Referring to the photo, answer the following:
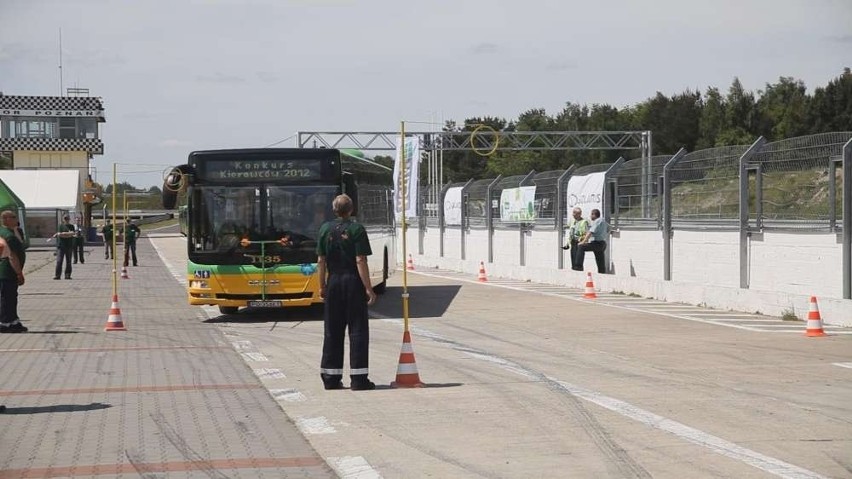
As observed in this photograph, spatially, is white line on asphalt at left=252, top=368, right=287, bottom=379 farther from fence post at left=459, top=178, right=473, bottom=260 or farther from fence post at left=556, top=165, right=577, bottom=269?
fence post at left=459, top=178, right=473, bottom=260

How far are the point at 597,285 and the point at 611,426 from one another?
1904cm

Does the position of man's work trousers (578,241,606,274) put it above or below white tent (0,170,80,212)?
below

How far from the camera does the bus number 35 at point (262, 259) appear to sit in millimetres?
20281

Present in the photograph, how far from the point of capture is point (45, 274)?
136 feet

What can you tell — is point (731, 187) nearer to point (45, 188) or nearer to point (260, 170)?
point (260, 170)

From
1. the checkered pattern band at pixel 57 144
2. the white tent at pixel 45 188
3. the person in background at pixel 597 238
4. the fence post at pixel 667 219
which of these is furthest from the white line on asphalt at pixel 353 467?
the checkered pattern band at pixel 57 144

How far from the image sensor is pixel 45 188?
80.3 m

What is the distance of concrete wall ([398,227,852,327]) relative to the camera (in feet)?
62.8

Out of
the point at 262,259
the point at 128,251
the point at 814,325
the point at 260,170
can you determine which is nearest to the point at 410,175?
the point at 260,170

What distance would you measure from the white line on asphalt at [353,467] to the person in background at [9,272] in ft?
38.2

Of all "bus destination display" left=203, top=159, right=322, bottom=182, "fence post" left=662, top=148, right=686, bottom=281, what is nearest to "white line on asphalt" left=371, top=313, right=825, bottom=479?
"bus destination display" left=203, top=159, right=322, bottom=182

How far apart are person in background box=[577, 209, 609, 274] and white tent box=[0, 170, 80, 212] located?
55.9m

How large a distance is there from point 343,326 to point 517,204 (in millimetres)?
24398

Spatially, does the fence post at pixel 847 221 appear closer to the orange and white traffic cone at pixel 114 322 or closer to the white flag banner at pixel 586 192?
the orange and white traffic cone at pixel 114 322
